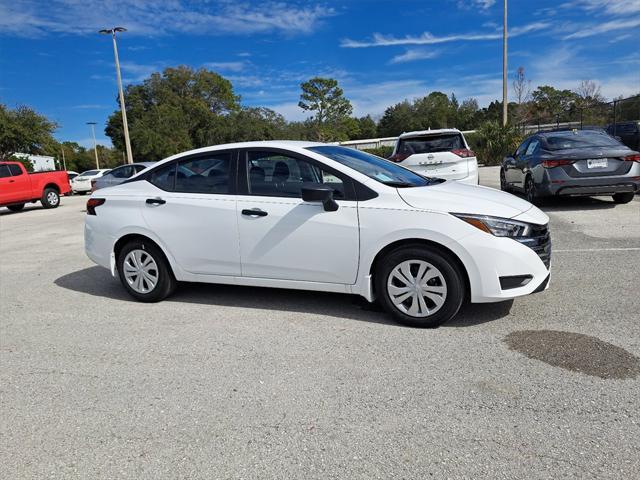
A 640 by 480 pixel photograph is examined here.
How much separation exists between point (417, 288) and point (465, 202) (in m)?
0.81

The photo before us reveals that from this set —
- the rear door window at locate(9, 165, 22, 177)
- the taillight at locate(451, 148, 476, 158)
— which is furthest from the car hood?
the rear door window at locate(9, 165, 22, 177)

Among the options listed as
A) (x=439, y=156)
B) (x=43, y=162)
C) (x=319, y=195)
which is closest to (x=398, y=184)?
(x=319, y=195)

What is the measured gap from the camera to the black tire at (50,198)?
18953 mm

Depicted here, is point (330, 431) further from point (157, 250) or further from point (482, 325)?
point (157, 250)

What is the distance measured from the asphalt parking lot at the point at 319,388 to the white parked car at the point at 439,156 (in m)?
4.18

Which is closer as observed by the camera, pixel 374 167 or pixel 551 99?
pixel 374 167

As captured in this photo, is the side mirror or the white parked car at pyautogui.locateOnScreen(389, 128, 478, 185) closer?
the side mirror

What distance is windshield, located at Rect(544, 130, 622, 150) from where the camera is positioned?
9.42 meters

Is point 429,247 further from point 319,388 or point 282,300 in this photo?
point 282,300

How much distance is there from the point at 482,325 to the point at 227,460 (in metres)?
2.50

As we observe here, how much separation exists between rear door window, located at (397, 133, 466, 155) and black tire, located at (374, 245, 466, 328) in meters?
5.89

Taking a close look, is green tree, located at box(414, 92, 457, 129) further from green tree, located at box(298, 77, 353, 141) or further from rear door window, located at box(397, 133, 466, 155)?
rear door window, located at box(397, 133, 466, 155)

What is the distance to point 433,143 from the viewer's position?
9.77 metres

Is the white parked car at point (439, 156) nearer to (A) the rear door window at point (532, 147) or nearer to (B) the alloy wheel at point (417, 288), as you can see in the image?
(A) the rear door window at point (532, 147)
